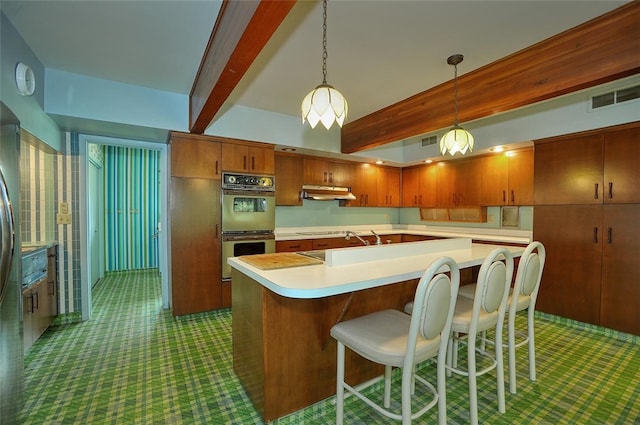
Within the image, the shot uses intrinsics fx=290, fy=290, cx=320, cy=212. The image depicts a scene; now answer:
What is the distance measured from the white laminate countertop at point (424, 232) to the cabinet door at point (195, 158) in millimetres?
1303

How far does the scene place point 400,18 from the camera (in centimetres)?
199

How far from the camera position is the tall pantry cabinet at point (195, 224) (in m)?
3.41

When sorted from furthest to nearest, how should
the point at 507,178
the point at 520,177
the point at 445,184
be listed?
the point at 445,184 → the point at 507,178 → the point at 520,177

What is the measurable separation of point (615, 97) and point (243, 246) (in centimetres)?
441

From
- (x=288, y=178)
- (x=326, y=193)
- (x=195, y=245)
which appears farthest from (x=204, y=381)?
(x=326, y=193)

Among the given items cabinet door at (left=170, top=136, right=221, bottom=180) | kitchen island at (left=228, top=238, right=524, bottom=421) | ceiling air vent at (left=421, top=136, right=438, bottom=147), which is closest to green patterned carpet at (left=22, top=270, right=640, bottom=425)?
kitchen island at (left=228, top=238, right=524, bottom=421)

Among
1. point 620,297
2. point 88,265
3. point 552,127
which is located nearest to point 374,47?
point 552,127

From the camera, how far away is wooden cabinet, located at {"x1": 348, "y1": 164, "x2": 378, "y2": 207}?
17.4 feet

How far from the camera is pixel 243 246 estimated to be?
3.80 metres

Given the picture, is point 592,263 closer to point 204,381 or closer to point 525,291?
point 525,291

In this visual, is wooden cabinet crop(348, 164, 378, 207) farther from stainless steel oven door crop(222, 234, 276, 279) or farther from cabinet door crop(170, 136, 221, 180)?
cabinet door crop(170, 136, 221, 180)

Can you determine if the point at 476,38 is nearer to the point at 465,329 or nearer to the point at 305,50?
the point at 305,50

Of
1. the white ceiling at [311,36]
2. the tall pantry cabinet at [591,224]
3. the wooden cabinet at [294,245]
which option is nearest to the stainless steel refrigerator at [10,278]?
the white ceiling at [311,36]

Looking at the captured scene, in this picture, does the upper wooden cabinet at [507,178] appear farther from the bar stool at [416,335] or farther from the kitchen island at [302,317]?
the bar stool at [416,335]
